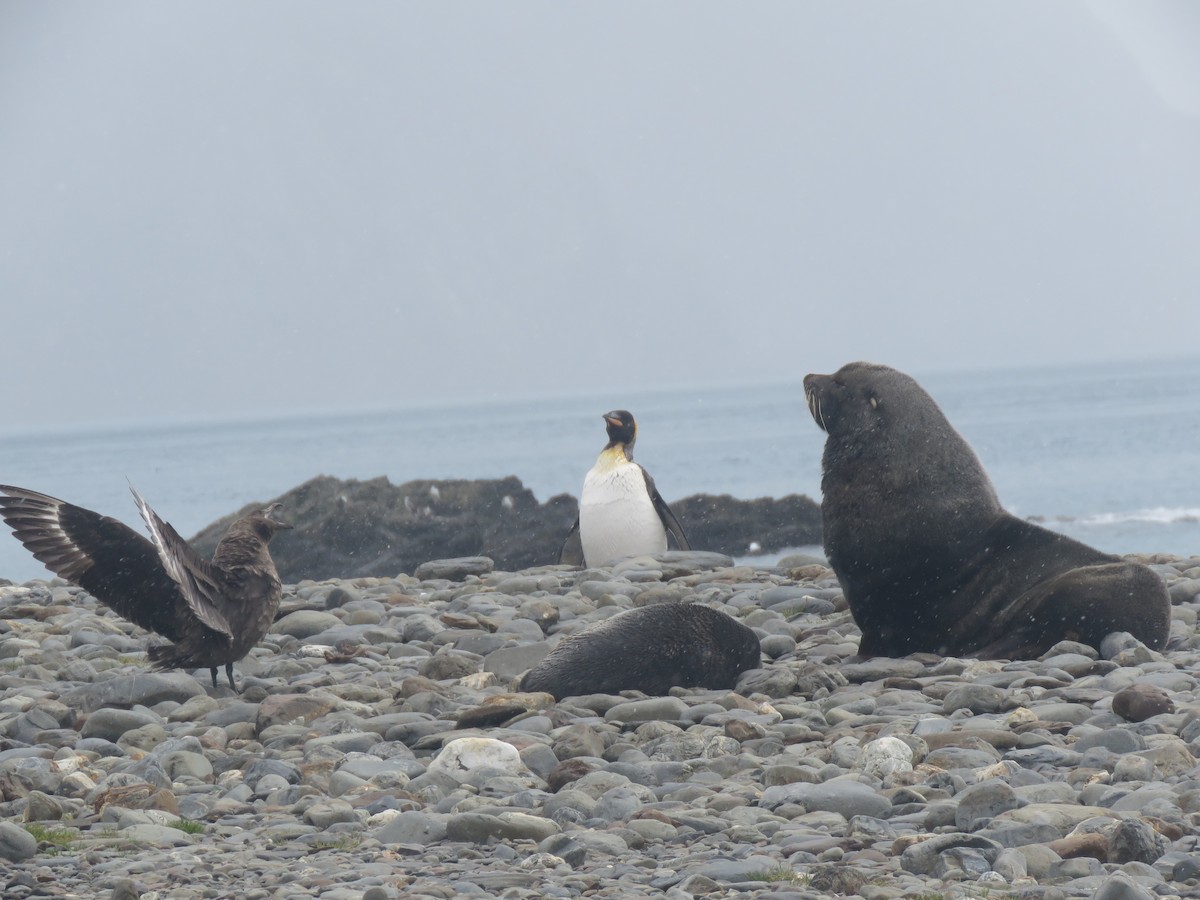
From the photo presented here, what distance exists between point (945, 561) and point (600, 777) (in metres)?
2.74

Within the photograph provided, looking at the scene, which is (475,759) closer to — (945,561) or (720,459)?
(945,561)

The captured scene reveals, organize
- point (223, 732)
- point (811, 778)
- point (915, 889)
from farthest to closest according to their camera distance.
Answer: point (223, 732)
point (811, 778)
point (915, 889)

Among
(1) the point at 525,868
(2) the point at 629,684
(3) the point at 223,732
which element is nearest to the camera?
(1) the point at 525,868

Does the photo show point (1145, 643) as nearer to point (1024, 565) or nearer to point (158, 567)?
point (1024, 565)

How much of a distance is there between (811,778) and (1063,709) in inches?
47.1

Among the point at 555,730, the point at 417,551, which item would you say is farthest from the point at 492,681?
the point at 417,551

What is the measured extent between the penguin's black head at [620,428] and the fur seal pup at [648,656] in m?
6.51

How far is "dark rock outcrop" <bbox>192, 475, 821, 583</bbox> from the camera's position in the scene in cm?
1888

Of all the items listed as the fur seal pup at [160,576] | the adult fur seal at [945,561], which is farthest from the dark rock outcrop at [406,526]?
the fur seal pup at [160,576]

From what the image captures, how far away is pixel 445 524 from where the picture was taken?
20.2 m

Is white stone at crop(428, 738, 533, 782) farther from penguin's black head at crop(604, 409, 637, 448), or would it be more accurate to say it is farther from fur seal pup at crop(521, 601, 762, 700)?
penguin's black head at crop(604, 409, 637, 448)

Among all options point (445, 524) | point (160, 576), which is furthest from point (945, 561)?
point (445, 524)

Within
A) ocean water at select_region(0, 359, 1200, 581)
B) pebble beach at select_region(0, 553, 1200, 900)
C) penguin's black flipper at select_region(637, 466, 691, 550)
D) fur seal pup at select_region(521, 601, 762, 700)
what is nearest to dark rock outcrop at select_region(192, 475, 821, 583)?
ocean water at select_region(0, 359, 1200, 581)

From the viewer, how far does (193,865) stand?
388 cm
